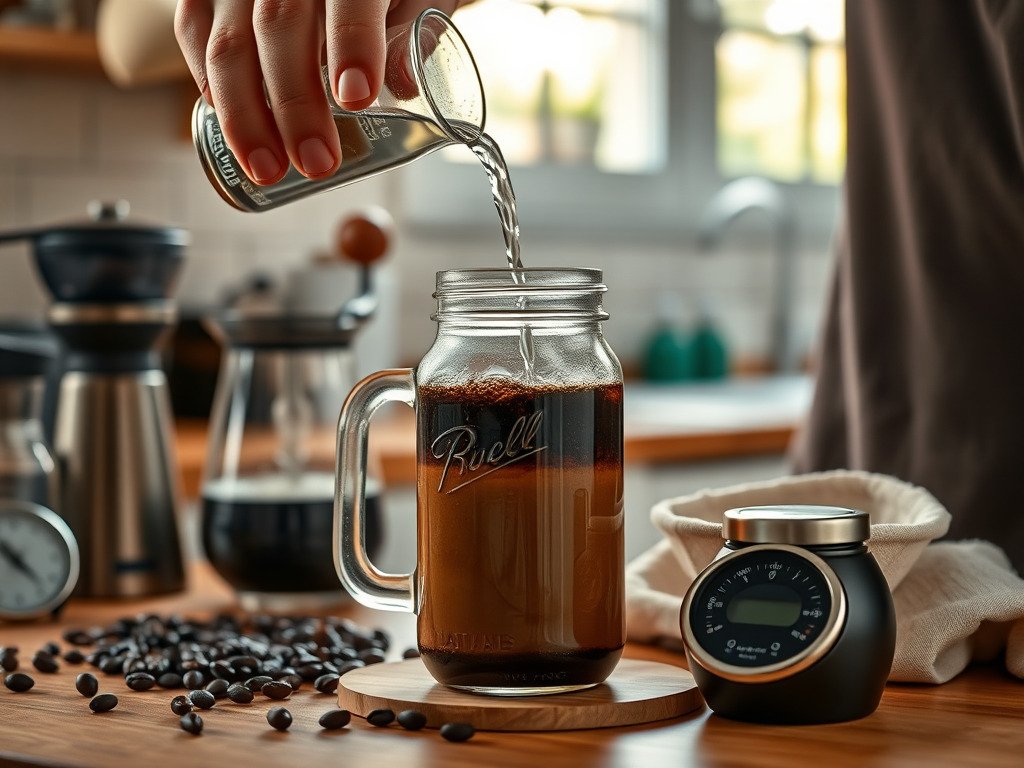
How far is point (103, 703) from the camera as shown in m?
0.91

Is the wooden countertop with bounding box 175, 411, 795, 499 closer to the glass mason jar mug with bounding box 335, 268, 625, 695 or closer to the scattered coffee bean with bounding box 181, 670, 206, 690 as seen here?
the scattered coffee bean with bounding box 181, 670, 206, 690

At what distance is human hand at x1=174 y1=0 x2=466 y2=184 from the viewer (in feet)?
2.99

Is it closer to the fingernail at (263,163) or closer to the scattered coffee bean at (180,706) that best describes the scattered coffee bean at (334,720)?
the scattered coffee bean at (180,706)

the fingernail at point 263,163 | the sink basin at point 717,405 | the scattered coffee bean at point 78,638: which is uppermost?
the fingernail at point 263,163

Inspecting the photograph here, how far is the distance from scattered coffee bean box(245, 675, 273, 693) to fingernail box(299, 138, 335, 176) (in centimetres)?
33

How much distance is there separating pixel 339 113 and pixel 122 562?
650 millimetres

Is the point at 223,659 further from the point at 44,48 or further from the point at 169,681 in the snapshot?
the point at 44,48

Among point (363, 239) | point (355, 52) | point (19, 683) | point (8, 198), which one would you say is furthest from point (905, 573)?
point (8, 198)

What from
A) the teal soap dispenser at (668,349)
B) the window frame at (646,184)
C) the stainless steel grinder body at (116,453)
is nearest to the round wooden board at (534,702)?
the stainless steel grinder body at (116,453)

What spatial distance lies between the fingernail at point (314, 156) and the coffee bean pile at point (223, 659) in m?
0.33

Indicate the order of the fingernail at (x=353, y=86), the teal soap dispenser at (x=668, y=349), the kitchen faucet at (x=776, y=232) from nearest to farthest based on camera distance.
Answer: the fingernail at (x=353, y=86) < the teal soap dispenser at (x=668, y=349) < the kitchen faucet at (x=776, y=232)

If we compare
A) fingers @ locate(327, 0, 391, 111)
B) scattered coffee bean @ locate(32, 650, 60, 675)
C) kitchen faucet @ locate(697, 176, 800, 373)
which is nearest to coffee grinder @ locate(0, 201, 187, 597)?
scattered coffee bean @ locate(32, 650, 60, 675)

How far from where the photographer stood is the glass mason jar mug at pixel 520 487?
87 cm

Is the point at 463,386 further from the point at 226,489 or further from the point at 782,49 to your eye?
the point at 782,49
